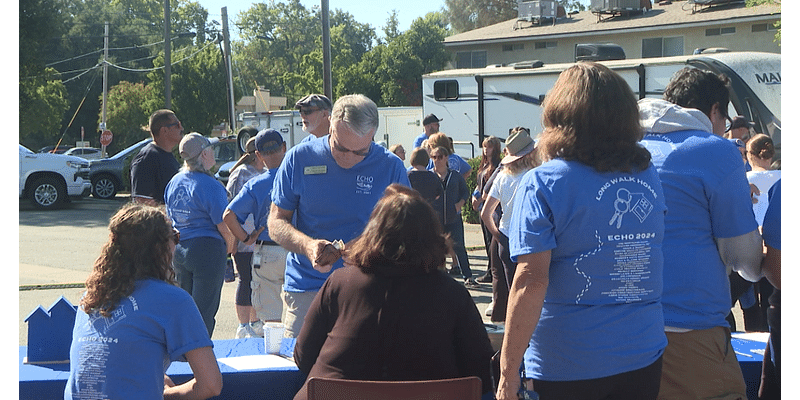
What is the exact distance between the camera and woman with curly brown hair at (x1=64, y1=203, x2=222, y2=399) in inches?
113

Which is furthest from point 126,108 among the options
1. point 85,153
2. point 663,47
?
point 663,47

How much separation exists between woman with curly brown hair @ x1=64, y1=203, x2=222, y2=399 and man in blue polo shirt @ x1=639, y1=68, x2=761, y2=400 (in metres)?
1.72

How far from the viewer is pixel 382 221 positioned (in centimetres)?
282

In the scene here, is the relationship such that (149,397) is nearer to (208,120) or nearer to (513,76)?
(513,76)

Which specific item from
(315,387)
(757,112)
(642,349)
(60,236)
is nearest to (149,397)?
(315,387)

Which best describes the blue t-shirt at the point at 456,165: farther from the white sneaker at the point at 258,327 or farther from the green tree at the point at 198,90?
the green tree at the point at 198,90

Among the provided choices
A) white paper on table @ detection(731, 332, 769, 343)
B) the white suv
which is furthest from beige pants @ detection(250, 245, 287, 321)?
the white suv

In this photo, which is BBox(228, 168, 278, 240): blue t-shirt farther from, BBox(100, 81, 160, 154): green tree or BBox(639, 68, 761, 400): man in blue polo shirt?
BBox(100, 81, 160, 154): green tree

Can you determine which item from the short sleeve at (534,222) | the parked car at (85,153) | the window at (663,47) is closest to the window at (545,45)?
the window at (663,47)

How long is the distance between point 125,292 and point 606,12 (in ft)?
102

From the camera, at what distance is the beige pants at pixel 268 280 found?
604 centimetres

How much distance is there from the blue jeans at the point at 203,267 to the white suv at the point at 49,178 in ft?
53.6

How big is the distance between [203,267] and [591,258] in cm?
392

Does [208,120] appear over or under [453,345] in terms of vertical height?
over
